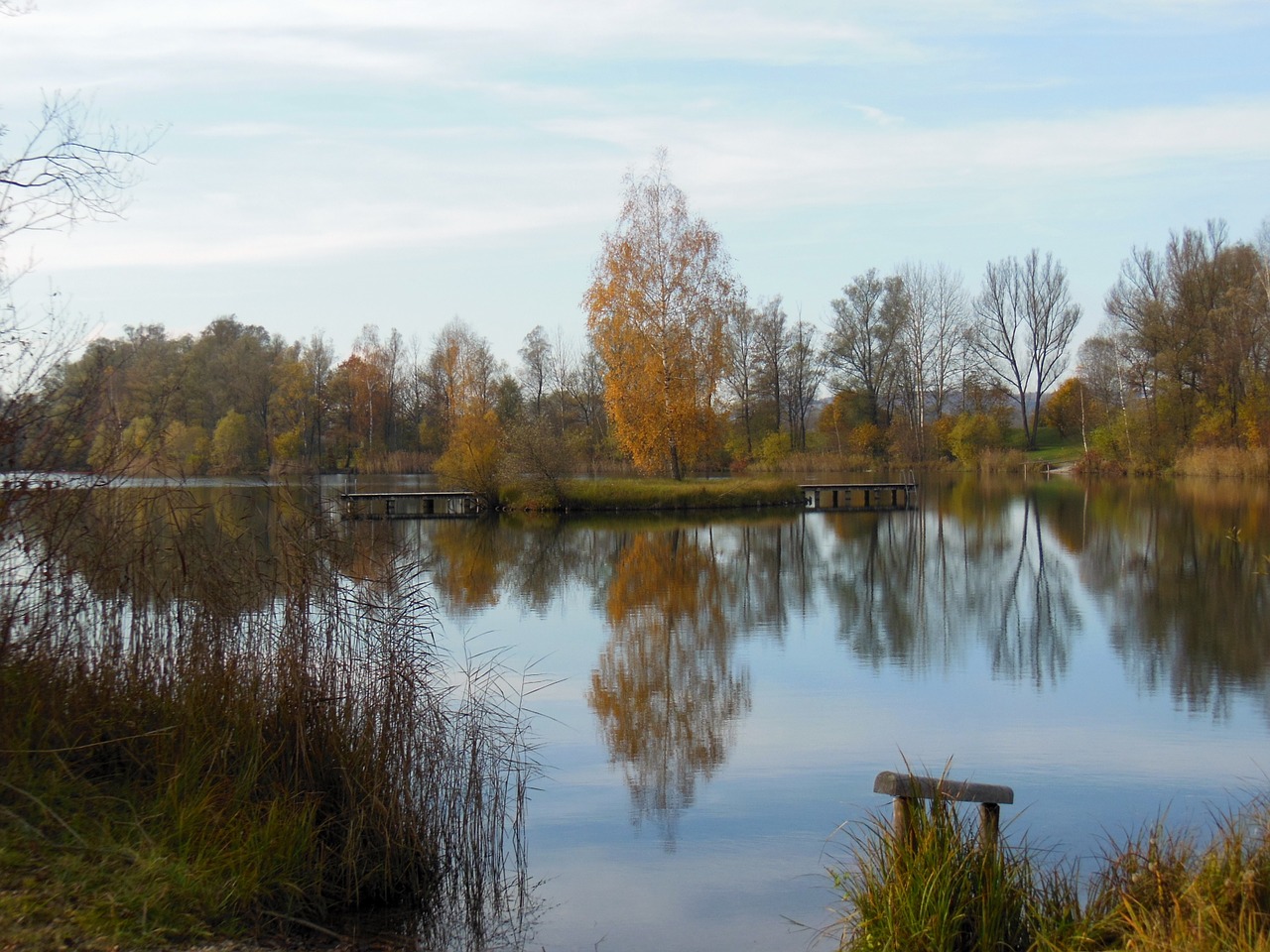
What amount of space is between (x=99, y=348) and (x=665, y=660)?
6.75 meters

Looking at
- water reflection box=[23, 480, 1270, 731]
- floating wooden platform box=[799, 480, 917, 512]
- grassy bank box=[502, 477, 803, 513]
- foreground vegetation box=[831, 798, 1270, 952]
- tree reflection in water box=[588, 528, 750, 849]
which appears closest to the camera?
foreground vegetation box=[831, 798, 1270, 952]

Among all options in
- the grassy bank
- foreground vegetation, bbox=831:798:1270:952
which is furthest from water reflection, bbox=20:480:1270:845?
the grassy bank

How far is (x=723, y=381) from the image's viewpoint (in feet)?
160

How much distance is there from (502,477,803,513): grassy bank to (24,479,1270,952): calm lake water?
515 inches

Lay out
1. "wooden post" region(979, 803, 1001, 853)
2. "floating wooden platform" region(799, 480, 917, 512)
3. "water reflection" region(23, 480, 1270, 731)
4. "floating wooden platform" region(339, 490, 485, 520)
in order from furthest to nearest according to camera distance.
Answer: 1. "floating wooden platform" region(799, 480, 917, 512)
2. "floating wooden platform" region(339, 490, 485, 520)
3. "water reflection" region(23, 480, 1270, 731)
4. "wooden post" region(979, 803, 1001, 853)

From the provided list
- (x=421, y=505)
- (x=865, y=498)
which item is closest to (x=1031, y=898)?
(x=421, y=505)

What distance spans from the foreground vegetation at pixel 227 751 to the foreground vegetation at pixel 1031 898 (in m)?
2.22

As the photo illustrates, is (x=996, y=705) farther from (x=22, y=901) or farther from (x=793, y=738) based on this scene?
(x=22, y=901)

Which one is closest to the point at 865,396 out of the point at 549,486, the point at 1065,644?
the point at 549,486

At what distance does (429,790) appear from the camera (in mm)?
5902

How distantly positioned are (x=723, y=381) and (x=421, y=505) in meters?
17.3

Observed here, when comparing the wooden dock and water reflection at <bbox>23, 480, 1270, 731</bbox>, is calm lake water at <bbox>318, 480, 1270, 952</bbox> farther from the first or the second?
the wooden dock

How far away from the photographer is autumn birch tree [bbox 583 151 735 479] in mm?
35750

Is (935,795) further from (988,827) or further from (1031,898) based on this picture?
(1031,898)
